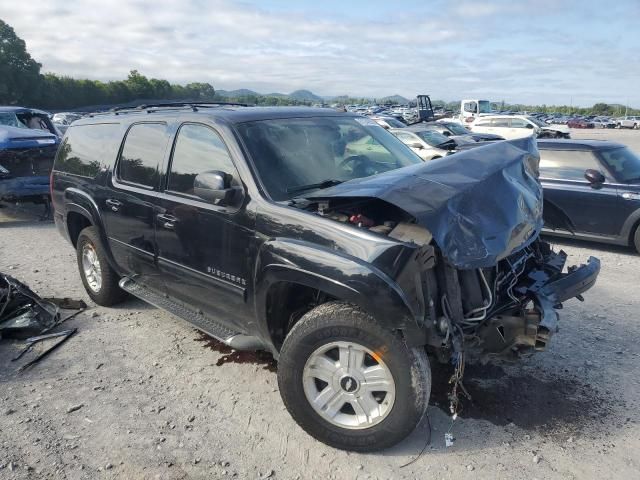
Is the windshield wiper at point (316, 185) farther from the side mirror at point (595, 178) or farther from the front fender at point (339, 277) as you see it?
the side mirror at point (595, 178)

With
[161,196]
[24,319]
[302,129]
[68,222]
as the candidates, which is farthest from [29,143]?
[302,129]

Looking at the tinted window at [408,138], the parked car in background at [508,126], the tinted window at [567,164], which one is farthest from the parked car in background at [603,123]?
the tinted window at [567,164]

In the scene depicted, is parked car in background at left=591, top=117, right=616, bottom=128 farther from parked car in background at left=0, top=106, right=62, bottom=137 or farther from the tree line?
parked car in background at left=0, top=106, right=62, bottom=137

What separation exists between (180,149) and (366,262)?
1999 mm

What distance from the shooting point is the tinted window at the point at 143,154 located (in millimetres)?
4180

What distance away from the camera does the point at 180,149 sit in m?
3.98

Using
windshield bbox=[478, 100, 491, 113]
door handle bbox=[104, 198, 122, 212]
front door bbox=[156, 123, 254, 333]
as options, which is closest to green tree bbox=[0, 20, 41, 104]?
windshield bbox=[478, 100, 491, 113]

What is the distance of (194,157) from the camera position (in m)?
3.87

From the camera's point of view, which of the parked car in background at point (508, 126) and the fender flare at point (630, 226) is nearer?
the fender flare at point (630, 226)

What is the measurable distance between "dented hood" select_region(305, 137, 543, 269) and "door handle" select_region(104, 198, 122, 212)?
7.16 ft

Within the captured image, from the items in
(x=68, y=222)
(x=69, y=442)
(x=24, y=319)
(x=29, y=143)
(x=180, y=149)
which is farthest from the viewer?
(x=29, y=143)

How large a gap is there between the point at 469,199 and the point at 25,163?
9.33 meters

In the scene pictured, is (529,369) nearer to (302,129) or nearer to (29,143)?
(302,129)

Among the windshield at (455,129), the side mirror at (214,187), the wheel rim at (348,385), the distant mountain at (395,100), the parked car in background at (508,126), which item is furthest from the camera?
the distant mountain at (395,100)
